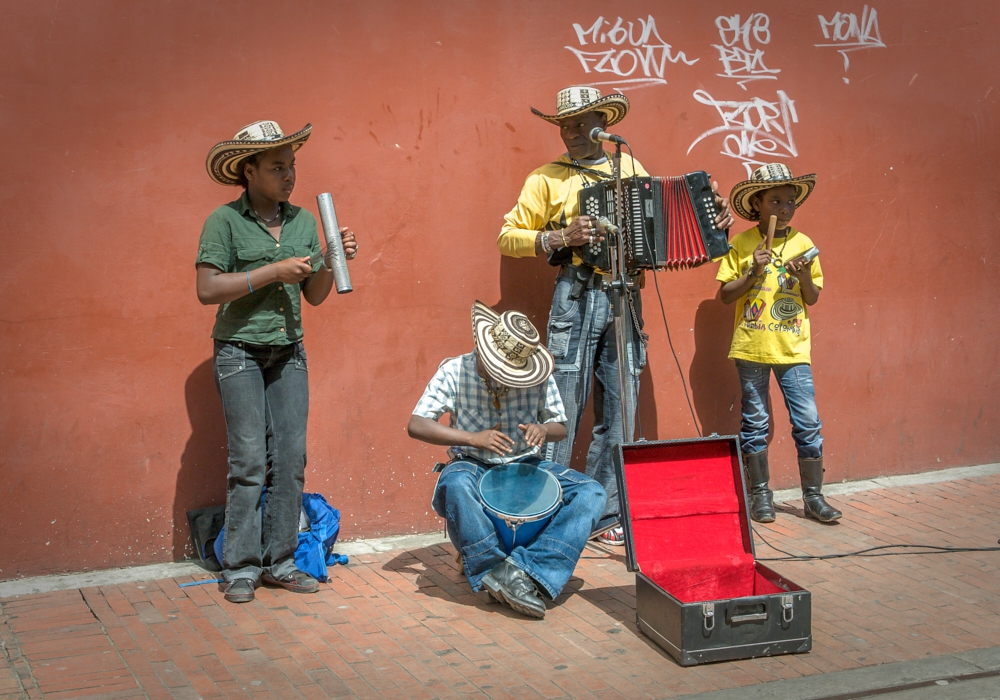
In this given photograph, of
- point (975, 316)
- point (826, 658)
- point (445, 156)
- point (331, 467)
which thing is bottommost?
point (826, 658)

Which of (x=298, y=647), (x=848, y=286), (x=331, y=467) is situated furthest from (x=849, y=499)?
(x=298, y=647)

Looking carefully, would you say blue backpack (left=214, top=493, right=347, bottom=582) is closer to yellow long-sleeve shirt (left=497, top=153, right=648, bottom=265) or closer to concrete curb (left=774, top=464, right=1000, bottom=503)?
yellow long-sleeve shirt (left=497, top=153, right=648, bottom=265)

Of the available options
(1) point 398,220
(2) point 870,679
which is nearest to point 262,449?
(1) point 398,220

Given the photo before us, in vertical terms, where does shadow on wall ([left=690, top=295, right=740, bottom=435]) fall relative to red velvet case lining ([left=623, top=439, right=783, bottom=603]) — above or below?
above

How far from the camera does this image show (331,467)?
5.64 metres

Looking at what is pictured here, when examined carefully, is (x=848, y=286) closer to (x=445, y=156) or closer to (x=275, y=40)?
(x=445, y=156)

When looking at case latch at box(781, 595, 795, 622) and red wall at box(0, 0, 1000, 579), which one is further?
red wall at box(0, 0, 1000, 579)

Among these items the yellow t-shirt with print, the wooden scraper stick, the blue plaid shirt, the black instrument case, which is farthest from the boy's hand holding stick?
the blue plaid shirt

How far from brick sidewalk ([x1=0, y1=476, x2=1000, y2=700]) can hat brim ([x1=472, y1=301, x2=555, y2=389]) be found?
3.49ft

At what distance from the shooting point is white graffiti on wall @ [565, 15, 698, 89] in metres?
5.98

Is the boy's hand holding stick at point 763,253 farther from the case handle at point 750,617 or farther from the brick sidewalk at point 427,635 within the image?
the case handle at point 750,617

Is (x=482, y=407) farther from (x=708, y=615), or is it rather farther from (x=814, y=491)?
(x=814, y=491)

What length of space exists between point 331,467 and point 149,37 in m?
→ 2.37

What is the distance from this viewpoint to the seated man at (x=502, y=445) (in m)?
4.66
